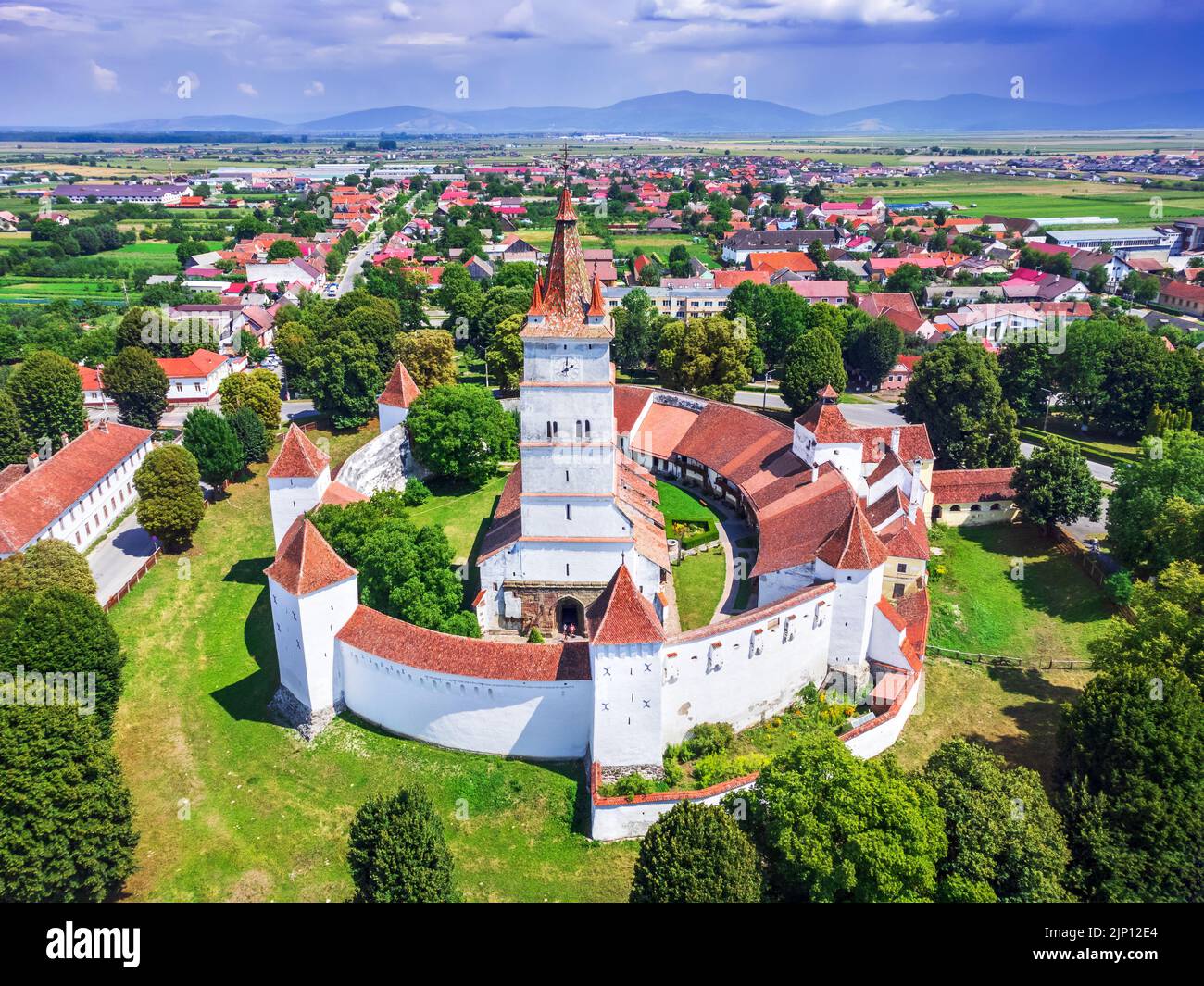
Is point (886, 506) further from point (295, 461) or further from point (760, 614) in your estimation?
point (295, 461)

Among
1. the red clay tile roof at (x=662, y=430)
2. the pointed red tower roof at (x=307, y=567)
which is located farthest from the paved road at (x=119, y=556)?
the red clay tile roof at (x=662, y=430)

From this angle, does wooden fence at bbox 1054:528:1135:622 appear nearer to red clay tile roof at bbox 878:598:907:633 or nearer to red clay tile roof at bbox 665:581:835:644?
red clay tile roof at bbox 878:598:907:633

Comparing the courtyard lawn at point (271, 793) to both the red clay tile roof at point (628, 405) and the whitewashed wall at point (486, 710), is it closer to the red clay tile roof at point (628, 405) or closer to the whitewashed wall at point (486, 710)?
the whitewashed wall at point (486, 710)

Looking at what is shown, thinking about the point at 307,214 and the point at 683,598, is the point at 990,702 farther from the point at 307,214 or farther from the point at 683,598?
the point at 307,214

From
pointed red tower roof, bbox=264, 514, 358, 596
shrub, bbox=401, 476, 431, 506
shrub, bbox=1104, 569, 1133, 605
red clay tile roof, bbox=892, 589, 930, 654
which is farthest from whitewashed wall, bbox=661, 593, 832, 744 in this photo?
shrub, bbox=401, 476, 431, 506

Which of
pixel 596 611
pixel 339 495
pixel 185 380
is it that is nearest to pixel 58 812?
pixel 596 611

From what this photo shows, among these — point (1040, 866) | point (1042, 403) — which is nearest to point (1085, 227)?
point (1042, 403)
